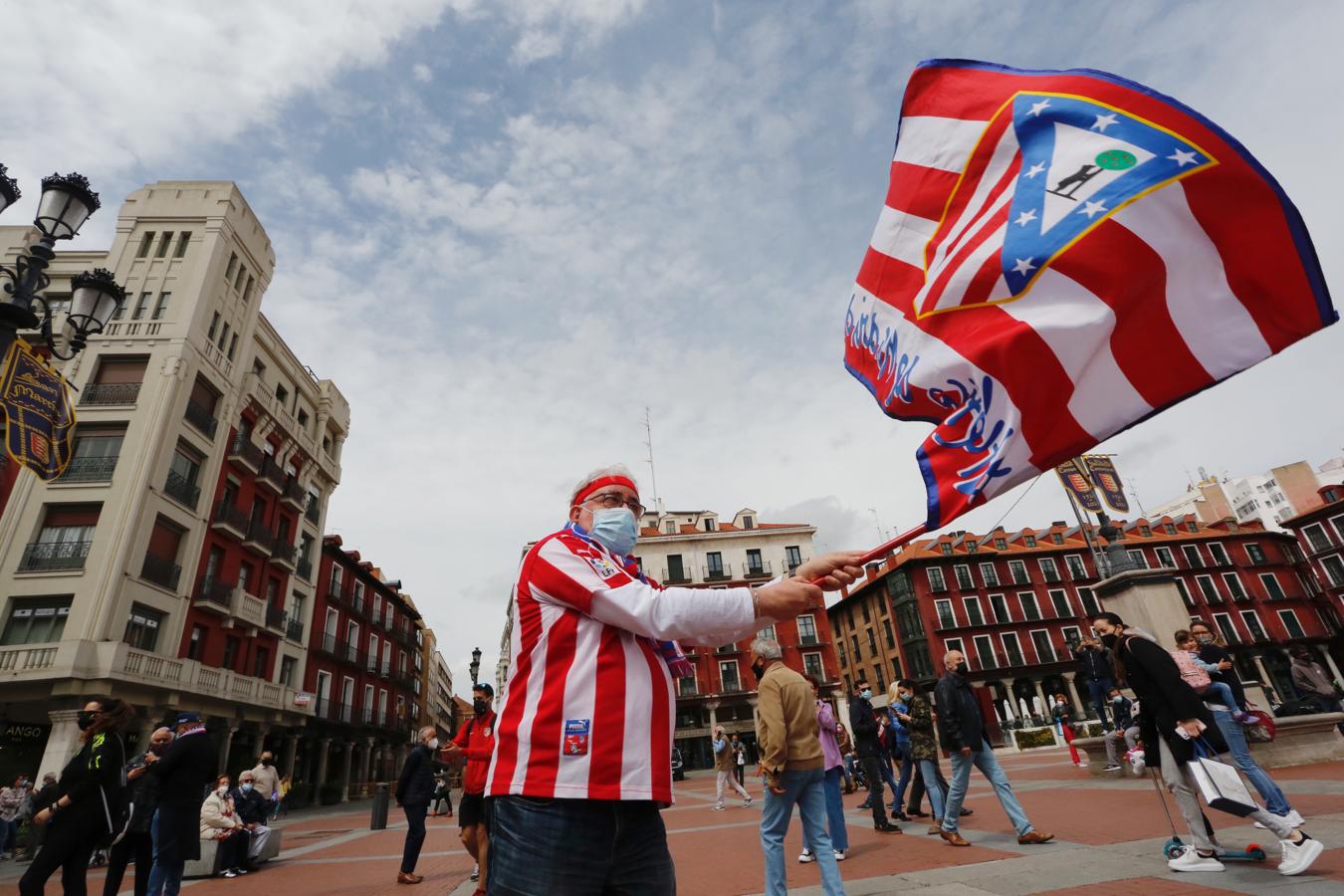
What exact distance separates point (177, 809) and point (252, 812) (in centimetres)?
740

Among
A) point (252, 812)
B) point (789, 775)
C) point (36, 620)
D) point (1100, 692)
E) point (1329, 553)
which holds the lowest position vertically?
point (252, 812)

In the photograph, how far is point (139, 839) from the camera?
17.0ft

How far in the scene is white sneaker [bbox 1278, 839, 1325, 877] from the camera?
3.53 meters

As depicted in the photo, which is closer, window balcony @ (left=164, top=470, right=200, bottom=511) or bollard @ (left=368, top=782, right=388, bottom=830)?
bollard @ (left=368, top=782, right=388, bottom=830)

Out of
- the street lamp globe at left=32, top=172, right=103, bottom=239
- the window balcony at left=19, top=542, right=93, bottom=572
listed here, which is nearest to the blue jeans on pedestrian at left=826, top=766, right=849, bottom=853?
the street lamp globe at left=32, top=172, right=103, bottom=239

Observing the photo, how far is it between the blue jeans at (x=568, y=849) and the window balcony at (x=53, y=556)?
22602mm

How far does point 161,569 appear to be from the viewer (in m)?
19.9

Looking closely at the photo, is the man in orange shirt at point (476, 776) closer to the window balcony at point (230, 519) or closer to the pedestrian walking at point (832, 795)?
the pedestrian walking at point (832, 795)

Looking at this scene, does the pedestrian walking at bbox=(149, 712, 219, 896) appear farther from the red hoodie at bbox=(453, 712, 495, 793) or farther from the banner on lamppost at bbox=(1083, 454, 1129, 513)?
the banner on lamppost at bbox=(1083, 454, 1129, 513)

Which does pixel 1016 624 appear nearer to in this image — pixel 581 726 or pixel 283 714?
pixel 283 714

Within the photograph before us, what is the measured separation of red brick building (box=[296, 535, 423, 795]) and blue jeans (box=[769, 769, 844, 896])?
94.8 ft

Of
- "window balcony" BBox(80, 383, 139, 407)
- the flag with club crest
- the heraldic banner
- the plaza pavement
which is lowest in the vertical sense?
the plaza pavement

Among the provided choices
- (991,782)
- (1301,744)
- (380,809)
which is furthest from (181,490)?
(1301,744)

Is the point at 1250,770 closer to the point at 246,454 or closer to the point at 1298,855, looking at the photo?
the point at 1298,855
